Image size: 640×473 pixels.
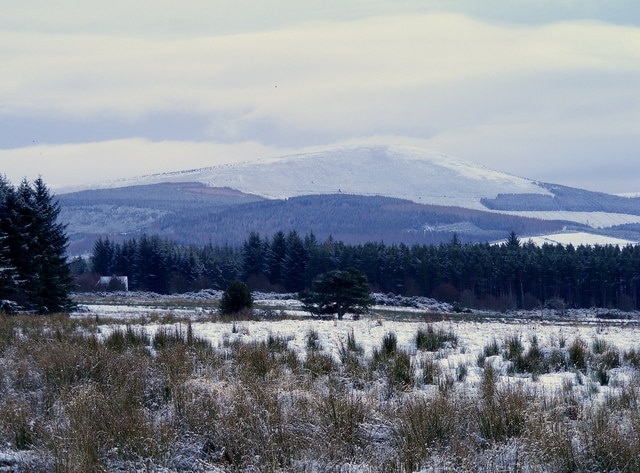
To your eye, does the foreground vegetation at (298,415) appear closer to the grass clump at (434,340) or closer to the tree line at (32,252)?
the grass clump at (434,340)

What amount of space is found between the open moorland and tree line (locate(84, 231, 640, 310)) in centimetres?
6956

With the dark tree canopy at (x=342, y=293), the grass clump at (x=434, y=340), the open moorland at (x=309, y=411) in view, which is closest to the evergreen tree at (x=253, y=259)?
the dark tree canopy at (x=342, y=293)

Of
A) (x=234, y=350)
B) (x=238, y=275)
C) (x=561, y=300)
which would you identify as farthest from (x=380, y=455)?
(x=238, y=275)

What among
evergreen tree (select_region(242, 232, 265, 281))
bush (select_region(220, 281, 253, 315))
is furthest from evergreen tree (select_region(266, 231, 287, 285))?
bush (select_region(220, 281, 253, 315))

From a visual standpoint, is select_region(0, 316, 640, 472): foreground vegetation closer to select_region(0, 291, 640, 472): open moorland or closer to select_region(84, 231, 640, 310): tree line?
select_region(0, 291, 640, 472): open moorland

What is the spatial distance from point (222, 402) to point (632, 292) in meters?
82.8

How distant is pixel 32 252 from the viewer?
40.5 m

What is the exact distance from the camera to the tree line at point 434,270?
3287 inches

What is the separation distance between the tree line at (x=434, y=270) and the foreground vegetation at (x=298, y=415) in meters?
70.3

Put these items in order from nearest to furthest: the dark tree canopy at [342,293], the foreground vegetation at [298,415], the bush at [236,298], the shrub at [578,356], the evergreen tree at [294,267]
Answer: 1. the foreground vegetation at [298,415]
2. the shrub at [578,356]
3. the bush at [236,298]
4. the dark tree canopy at [342,293]
5. the evergreen tree at [294,267]

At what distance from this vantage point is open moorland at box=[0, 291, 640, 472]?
24.5 ft

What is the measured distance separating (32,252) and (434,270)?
179 ft

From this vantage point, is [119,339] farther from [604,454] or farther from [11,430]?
[604,454]

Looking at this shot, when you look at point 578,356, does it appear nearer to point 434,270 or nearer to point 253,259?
point 434,270
